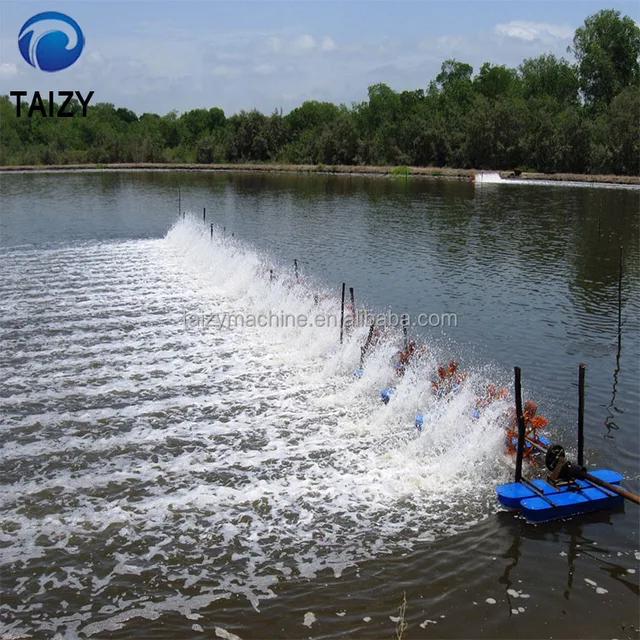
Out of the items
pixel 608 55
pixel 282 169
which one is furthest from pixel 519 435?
pixel 608 55

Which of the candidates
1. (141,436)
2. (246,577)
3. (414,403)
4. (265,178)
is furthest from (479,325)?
(265,178)

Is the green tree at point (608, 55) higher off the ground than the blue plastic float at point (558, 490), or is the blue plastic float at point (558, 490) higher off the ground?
the green tree at point (608, 55)

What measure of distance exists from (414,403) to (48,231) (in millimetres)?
36848

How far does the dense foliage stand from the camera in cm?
9900

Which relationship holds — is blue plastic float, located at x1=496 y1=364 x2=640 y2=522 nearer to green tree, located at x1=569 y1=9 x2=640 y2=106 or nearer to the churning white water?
the churning white water

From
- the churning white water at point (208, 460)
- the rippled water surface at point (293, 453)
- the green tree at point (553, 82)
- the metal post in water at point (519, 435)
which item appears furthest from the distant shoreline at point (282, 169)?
the metal post in water at point (519, 435)

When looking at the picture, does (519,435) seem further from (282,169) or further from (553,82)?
(553,82)

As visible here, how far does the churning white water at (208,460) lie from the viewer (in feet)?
36.2

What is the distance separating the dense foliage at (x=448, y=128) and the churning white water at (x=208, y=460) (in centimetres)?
8486

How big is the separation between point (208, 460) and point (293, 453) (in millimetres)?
1892

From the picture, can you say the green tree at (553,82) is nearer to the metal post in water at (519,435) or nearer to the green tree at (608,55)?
the green tree at (608,55)

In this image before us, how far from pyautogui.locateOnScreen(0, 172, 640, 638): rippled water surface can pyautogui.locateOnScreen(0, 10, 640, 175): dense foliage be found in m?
71.7

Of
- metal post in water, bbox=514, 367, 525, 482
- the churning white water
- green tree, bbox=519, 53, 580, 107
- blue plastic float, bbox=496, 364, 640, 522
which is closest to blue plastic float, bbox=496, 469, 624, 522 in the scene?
blue plastic float, bbox=496, 364, 640, 522

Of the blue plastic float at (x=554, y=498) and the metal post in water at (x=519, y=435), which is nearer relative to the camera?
Result: the blue plastic float at (x=554, y=498)
